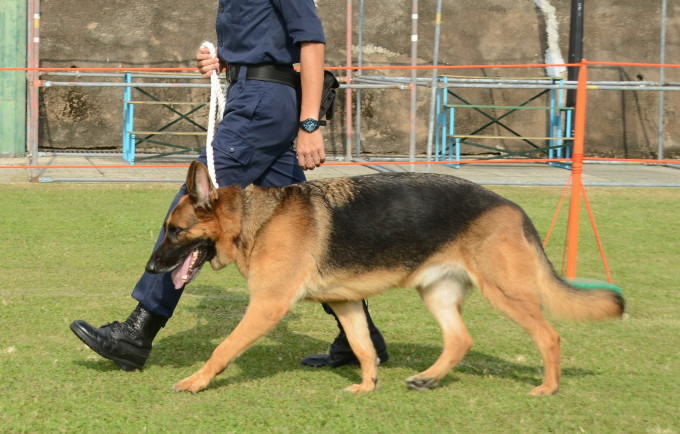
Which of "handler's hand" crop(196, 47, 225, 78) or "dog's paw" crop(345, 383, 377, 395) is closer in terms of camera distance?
"dog's paw" crop(345, 383, 377, 395)

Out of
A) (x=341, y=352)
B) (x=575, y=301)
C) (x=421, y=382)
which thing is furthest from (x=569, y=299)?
(x=341, y=352)

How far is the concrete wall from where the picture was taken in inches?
491

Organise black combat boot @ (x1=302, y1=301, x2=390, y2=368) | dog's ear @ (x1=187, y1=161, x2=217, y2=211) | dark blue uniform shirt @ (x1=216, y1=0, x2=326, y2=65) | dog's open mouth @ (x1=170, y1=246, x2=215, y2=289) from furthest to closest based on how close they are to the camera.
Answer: black combat boot @ (x1=302, y1=301, x2=390, y2=368)
dark blue uniform shirt @ (x1=216, y1=0, x2=326, y2=65)
dog's open mouth @ (x1=170, y1=246, x2=215, y2=289)
dog's ear @ (x1=187, y1=161, x2=217, y2=211)

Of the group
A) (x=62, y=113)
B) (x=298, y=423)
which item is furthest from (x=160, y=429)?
(x=62, y=113)

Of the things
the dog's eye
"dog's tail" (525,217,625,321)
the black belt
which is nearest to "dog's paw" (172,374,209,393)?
the dog's eye

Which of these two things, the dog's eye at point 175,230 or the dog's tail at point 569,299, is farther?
the dog's tail at point 569,299

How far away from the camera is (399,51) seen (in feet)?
43.6

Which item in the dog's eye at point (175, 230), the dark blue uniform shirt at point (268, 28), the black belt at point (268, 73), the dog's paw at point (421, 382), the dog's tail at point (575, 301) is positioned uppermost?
the dark blue uniform shirt at point (268, 28)

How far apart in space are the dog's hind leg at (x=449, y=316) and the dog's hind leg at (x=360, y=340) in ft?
0.75

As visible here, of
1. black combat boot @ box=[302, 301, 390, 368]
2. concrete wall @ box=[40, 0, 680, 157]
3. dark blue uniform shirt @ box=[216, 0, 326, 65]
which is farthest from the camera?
concrete wall @ box=[40, 0, 680, 157]

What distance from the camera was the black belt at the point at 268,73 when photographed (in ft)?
13.0

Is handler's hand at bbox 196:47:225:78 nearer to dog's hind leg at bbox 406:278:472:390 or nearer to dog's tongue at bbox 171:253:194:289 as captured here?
dog's tongue at bbox 171:253:194:289

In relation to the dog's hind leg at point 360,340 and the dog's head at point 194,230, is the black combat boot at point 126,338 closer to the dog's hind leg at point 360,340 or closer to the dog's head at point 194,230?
the dog's head at point 194,230

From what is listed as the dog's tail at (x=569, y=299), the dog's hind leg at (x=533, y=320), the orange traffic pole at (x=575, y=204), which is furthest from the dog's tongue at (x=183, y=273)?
the orange traffic pole at (x=575, y=204)
